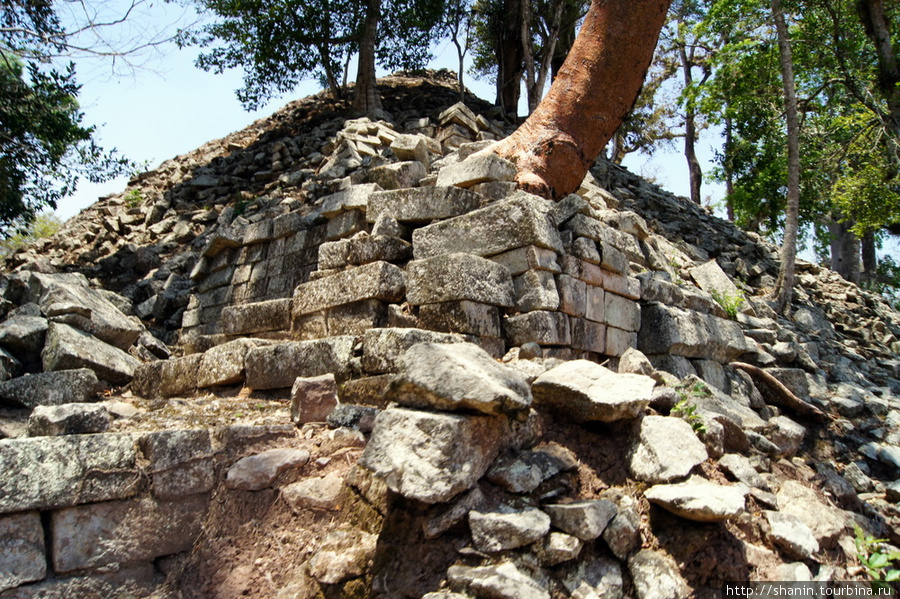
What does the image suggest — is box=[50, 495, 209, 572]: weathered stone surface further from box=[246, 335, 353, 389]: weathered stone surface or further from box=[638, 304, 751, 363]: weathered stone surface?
box=[638, 304, 751, 363]: weathered stone surface

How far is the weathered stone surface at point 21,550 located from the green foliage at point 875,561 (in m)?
3.80

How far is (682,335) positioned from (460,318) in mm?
2568

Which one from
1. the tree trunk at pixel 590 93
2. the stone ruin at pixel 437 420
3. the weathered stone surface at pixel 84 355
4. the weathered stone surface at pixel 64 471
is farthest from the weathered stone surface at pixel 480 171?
the weathered stone surface at pixel 64 471

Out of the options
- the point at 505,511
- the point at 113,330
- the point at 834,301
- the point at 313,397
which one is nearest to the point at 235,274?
the point at 113,330

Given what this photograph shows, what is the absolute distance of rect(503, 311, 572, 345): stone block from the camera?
4.30 m

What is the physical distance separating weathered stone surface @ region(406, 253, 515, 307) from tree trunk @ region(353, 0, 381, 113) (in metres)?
10.4

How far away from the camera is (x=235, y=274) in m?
7.13

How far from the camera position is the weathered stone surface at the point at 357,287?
452 centimetres

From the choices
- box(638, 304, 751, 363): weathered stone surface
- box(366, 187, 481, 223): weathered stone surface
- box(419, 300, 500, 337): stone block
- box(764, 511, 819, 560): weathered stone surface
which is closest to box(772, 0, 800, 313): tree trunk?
box(638, 304, 751, 363): weathered stone surface

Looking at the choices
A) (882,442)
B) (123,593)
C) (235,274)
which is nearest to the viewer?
(123,593)

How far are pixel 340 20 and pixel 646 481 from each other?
1522cm

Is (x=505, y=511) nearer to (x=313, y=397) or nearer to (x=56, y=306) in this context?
(x=313, y=397)

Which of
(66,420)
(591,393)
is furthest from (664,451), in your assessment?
(66,420)

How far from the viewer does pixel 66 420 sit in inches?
107
